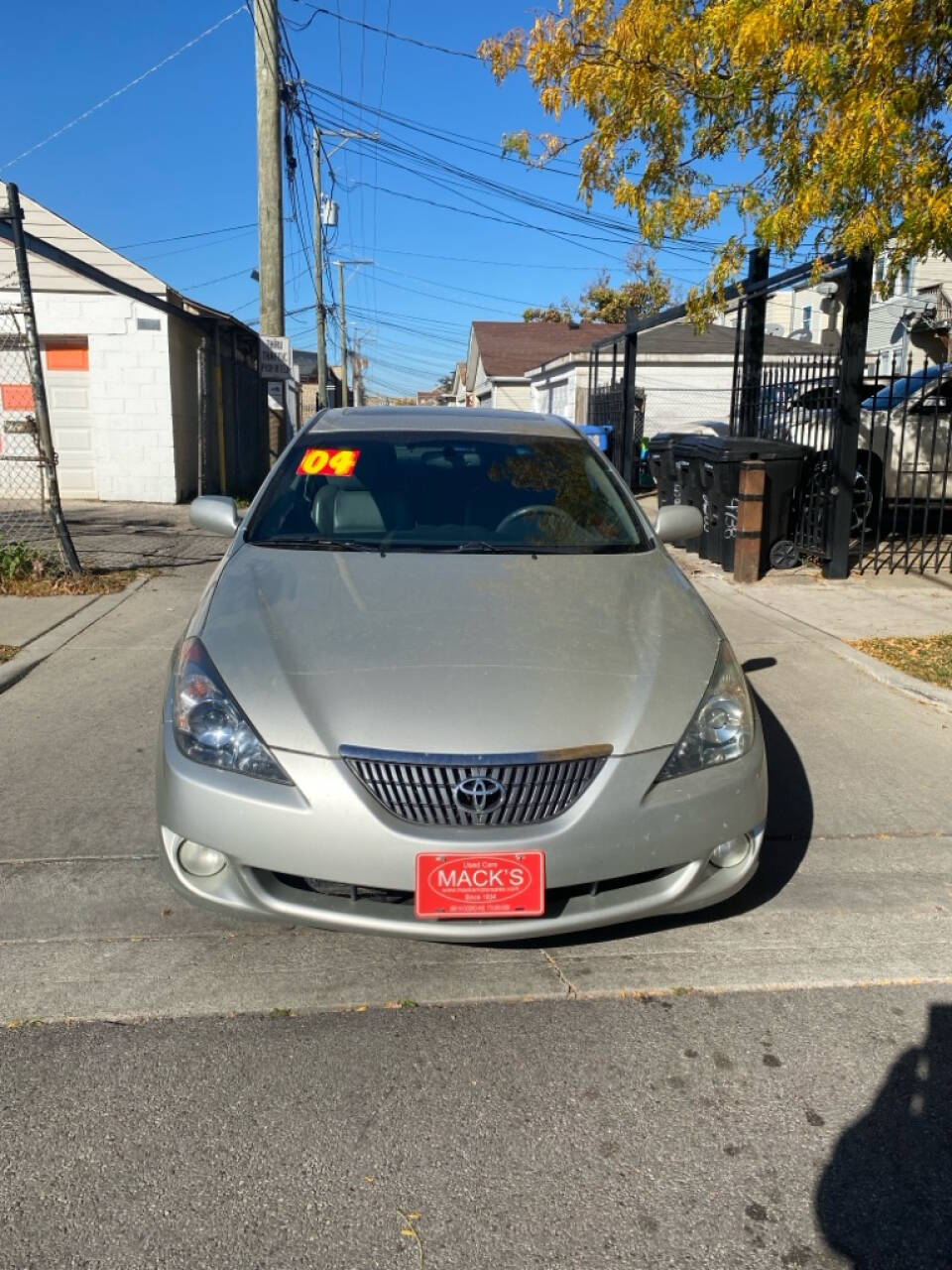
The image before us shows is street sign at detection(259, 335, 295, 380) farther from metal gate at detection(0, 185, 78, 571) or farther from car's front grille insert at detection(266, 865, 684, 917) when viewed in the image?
car's front grille insert at detection(266, 865, 684, 917)

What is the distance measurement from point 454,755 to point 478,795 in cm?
12

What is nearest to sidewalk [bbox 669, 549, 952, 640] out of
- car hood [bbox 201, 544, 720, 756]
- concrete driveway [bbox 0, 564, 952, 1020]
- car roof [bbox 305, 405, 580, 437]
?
concrete driveway [bbox 0, 564, 952, 1020]

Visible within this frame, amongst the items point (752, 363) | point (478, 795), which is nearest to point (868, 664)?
point (478, 795)

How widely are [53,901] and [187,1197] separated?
5.11 feet

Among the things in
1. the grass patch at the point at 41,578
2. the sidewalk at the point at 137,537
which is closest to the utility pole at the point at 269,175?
the sidewalk at the point at 137,537

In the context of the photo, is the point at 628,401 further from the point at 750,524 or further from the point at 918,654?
the point at 918,654

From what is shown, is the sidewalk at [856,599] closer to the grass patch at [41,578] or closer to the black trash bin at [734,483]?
the black trash bin at [734,483]

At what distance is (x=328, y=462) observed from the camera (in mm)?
4453

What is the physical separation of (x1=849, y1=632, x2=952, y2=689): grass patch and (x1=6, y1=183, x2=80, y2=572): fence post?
20.7 feet

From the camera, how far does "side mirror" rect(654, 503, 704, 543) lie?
4.50 metres

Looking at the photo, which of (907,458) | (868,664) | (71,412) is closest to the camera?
(868,664)

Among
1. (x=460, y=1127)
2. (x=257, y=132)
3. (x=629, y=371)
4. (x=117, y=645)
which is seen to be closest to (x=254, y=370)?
(x=257, y=132)

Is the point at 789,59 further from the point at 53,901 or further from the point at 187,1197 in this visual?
the point at 187,1197

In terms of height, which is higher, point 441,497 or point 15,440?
point 15,440
